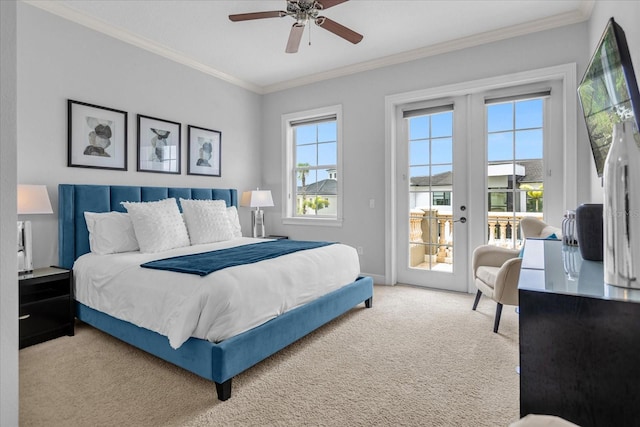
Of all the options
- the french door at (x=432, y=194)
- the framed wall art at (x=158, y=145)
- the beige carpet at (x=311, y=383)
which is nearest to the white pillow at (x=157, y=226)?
the framed wall art at (x=158, y=145)

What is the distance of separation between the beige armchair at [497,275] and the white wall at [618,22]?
88cm

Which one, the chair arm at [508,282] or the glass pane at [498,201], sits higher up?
the glass pane at [498,201]

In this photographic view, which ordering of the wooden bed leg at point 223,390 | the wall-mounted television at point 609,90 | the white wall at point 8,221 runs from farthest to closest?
the wooden bed leg at point 223,390 → the wall-mounted television at point 609,90 → the white wall at point 8,221

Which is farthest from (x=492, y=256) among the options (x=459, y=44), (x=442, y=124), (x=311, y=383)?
(x=459, y=44)

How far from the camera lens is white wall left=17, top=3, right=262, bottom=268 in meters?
2.89

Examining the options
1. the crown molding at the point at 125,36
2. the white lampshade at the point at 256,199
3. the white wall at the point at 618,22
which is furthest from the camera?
the white lampshade at the point at 256,199

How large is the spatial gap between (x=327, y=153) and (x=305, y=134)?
50cm

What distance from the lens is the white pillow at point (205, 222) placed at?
3.52 meters

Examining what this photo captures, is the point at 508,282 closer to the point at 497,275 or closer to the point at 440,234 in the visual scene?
the point at 497,275

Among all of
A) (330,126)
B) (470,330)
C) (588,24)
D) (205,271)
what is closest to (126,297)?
(205,271)

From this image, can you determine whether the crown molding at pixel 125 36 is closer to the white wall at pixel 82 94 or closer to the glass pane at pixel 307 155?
the white wall at pixel 82 94

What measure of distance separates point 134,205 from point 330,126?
2.76 m

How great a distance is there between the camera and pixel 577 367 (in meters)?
0.92

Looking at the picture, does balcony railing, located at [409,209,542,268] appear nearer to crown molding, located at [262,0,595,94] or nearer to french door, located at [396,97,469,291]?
french door, located at [396,97,469,291]
